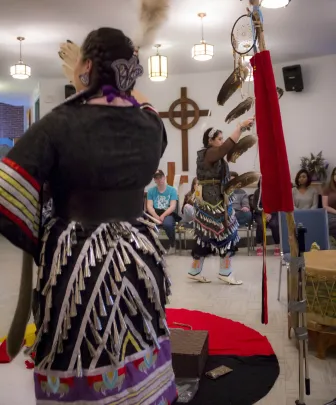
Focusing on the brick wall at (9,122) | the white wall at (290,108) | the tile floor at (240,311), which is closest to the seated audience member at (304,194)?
the tile floor at (240,311)

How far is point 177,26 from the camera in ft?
19.4

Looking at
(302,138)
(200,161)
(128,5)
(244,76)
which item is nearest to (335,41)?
(302,138)

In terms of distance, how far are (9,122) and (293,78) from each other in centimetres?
770

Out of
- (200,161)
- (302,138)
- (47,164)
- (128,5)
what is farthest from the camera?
(302,138)

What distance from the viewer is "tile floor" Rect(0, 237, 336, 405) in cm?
230

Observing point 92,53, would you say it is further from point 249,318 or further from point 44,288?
point 249,318

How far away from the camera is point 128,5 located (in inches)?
202

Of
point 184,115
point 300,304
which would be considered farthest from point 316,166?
Answer: point 300,304

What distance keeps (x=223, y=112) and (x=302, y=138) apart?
56.4 inches

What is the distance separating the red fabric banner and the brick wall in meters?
11.2

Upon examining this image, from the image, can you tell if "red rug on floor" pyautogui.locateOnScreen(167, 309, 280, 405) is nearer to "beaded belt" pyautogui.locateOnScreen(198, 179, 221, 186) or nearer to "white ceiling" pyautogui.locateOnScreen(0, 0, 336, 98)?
"beaded belt" pyautogui.locateOnScreen(198, 179, 221, 186)

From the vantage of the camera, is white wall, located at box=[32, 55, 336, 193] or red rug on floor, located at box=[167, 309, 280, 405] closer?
red rug on floor, located at box=[167, 309, 280, 405]

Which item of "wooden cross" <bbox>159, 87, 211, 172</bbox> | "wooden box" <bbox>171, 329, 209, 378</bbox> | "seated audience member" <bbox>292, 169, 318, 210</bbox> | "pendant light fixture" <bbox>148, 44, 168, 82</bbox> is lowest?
"wooden box" <bbox>171, 329, 209, 378</bbox>

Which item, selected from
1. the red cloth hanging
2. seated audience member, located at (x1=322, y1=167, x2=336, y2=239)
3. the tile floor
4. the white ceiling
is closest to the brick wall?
the white ceiling
